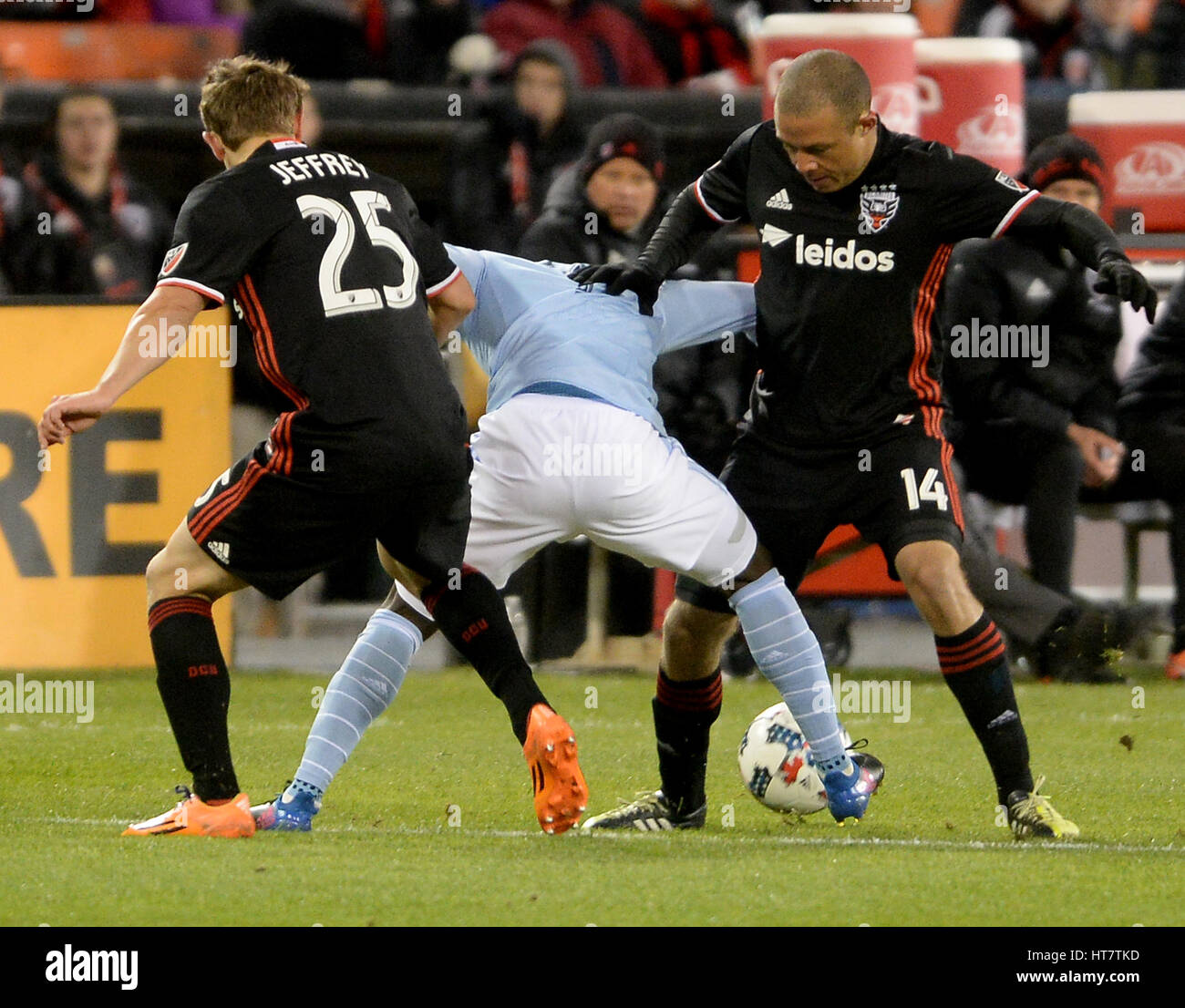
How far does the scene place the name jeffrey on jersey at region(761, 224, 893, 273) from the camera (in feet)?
18.2

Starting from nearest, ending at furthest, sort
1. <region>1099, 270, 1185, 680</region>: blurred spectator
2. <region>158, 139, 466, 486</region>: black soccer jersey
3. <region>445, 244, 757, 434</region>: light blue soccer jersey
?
1. <region>158, 139, 466, 486</region>: black soccer jersey
2. <region>445, 244, 757, 434</region>: light blue soccer jersey
3. <region>1099, 270, 1185, 680</region>: blurred spectator

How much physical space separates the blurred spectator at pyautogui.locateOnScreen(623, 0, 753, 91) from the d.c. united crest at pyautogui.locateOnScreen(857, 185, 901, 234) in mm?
6492

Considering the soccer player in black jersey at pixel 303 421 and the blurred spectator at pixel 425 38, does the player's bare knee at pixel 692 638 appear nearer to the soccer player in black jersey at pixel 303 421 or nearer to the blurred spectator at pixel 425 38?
the soccer player in black jersey at pixel 303 421

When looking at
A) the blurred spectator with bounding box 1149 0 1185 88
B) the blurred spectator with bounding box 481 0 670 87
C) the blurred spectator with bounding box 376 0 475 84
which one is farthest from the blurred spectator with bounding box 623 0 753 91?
the blurred spectator with bounding box 1149 0 1185 88

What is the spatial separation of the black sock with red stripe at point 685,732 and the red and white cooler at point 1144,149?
5130 mm

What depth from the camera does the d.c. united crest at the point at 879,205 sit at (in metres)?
5.54

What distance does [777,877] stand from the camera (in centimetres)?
487

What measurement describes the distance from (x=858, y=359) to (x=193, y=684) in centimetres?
180

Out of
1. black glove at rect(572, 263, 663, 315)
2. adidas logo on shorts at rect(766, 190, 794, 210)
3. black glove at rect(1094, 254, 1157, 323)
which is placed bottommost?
black glove at rect(572, 263, 663, 315)

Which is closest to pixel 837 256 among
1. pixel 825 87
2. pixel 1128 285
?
pixel 825 87

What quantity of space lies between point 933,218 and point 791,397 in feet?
1.85
